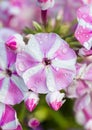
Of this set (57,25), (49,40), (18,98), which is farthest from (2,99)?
(57,25)

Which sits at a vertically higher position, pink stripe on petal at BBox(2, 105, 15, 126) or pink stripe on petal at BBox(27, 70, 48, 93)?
pink stripe on petal at BBox(27, 70, 48, 93)

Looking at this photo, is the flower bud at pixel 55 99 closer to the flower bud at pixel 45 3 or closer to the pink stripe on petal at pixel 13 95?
the pink stripe on petal at pixel 13 95

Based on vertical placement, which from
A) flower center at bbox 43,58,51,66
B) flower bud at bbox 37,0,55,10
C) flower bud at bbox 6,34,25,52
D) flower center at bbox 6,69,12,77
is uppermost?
flower bud at bbox 37,0,55,10

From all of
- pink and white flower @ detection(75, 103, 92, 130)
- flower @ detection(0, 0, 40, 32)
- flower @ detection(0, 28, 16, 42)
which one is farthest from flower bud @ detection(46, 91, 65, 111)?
flower @ detection(0, 0, 40, 32)

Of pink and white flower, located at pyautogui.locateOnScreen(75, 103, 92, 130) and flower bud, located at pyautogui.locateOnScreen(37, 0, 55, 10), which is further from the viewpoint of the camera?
pink and white flower, located at pyautogui.locateOnScreen(75, 103, 92, 130)

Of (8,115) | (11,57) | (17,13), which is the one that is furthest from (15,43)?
(17,13)

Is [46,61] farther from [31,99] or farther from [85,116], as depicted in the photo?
[85,116]

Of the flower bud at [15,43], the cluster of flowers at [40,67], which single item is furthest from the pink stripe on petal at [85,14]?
the flower bud at [15,43]

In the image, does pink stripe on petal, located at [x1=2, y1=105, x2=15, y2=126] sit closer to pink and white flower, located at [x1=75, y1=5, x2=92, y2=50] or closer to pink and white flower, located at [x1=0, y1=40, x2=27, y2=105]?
pink and white flower, located at [x1=0, y1=40, x2=27, y2=105]
